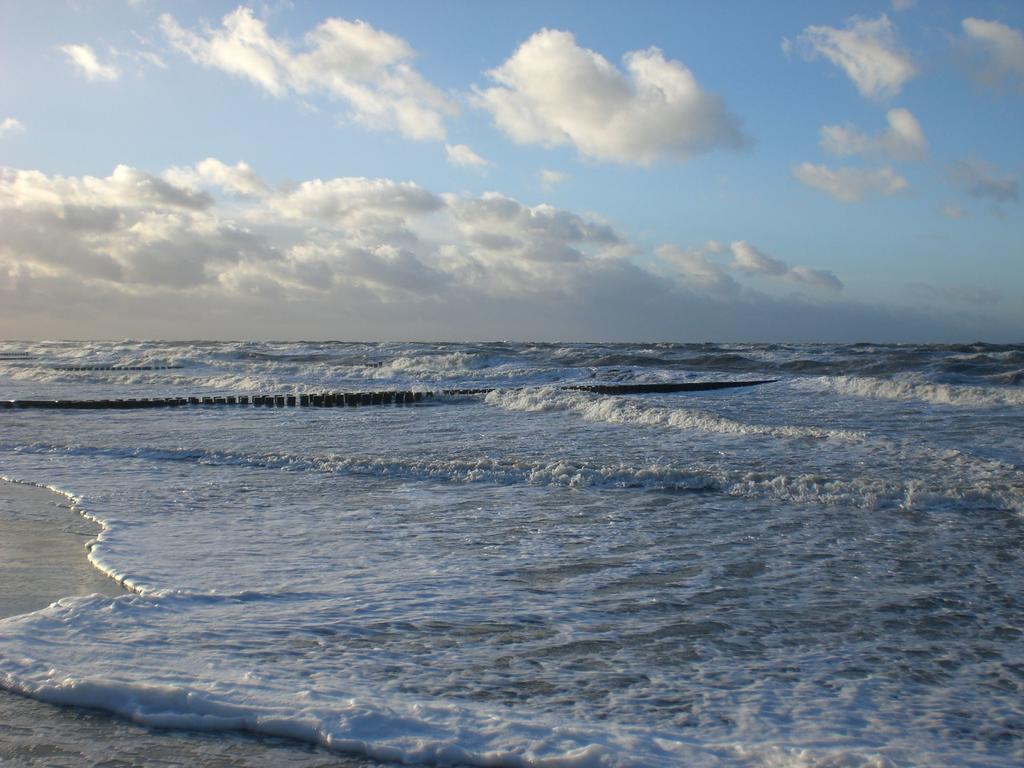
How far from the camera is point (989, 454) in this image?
10.5 meters

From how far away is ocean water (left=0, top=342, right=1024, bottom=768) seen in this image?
10.4 feet

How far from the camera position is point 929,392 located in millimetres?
19047

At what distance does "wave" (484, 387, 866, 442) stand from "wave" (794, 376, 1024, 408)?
6.52 m

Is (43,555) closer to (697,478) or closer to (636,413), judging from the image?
(697,478)

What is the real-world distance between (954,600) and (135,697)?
4.49 metres

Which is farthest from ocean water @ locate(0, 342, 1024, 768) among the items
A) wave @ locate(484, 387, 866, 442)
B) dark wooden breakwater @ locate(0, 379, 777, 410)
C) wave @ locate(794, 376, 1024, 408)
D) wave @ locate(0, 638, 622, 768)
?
dark wooden breakwater @ locate(0, 379, 777, 410)

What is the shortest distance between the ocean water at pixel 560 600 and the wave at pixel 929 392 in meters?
6.09

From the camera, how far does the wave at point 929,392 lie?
17516 mm

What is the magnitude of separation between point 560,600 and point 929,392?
56.0ft

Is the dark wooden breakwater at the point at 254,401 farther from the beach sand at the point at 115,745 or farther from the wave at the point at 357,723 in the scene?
the beach sand at the point at 115,745

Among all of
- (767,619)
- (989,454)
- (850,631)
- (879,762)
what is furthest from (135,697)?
(989,454)

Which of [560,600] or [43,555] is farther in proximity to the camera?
[43,555]

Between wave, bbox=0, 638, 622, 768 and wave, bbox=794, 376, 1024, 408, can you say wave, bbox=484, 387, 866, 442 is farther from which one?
wave, bbox=0, 638, 622, 768

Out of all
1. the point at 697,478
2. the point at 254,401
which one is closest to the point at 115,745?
the point at 697,478
